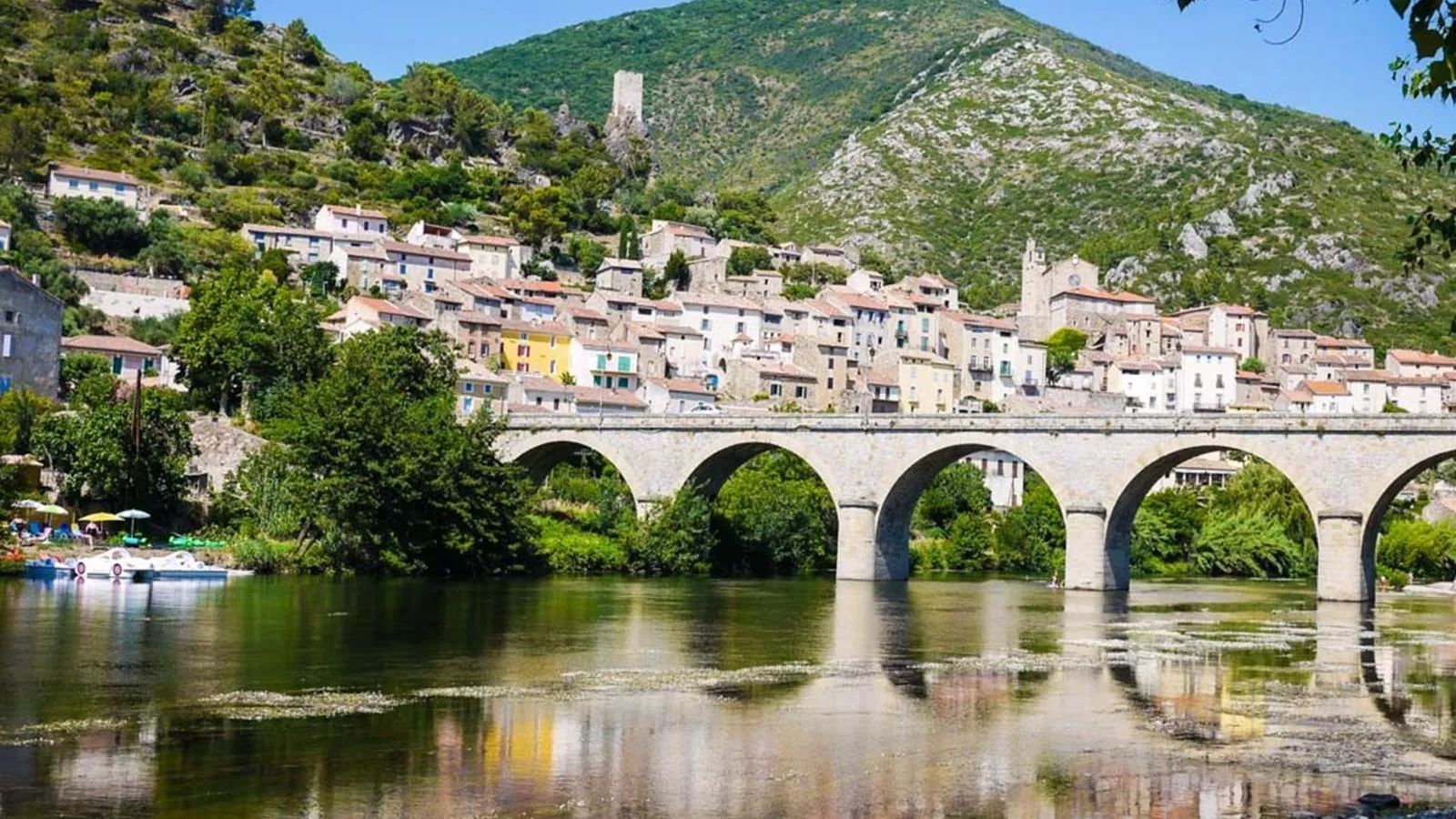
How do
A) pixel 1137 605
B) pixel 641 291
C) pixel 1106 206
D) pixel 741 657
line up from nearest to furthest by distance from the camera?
pixel 741 657, pixel 1137 605, pixel 641 291, pixel 1106 206

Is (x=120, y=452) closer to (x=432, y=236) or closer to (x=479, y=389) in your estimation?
(x=479, y=389)

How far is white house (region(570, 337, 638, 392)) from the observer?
86375 millimetres

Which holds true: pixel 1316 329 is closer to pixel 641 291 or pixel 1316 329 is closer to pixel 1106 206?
pixel 1106 206

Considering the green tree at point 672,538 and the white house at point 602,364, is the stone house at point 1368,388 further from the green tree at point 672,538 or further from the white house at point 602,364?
the green tree at point 672,538

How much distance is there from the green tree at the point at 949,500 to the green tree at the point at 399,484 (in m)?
22.7

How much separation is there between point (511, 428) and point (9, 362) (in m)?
17.6

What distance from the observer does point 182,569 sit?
146 feet

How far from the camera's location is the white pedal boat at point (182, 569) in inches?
1734

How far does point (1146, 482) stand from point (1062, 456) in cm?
265

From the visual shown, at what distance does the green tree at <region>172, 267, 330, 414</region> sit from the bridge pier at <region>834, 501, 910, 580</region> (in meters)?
22.1

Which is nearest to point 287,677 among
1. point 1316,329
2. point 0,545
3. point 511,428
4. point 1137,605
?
point 0,545

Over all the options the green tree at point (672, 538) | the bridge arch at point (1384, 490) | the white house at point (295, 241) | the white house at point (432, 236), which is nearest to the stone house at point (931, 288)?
the white house at point (432, 236)

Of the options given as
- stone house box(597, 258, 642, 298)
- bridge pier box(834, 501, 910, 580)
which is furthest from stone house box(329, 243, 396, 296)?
bridge pier box(834, 501, 910, 580)

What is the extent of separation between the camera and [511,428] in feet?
206
